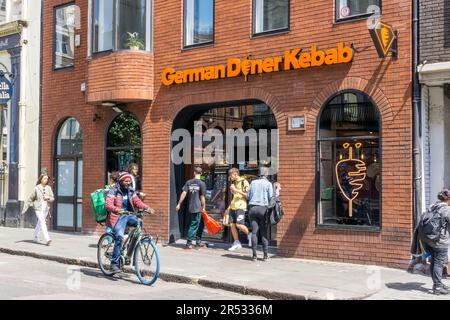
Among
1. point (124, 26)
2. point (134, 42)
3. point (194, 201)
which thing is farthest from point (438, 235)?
point (124, 26)

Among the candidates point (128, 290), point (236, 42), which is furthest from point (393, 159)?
point (128, 290)

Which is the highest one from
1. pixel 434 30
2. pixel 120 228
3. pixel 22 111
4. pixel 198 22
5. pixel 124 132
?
pixel 198 22

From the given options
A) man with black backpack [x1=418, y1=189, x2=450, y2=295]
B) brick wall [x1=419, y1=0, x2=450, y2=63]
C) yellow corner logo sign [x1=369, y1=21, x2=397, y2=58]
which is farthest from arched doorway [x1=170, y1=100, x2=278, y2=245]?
man with black backpack [x1=418, y1=189, x2=450, y2=295]

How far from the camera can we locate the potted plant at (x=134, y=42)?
14.5m

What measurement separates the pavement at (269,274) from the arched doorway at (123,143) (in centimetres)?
260

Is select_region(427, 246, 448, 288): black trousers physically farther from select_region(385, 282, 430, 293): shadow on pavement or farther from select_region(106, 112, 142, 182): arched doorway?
select_region(106, 112, 142, 182): arched doorway

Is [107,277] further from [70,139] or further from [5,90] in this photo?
→ [5,90]

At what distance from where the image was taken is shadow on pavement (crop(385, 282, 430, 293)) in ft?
30.1

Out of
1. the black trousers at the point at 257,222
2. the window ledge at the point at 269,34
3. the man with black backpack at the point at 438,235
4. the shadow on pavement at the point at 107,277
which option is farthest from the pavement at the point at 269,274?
the window ledge at the point at 269,34

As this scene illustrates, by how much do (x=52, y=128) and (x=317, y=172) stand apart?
28.5 feet

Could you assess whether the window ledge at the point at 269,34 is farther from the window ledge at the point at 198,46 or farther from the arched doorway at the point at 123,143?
the arched doorway at the point at 123,143

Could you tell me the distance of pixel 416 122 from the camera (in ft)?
34.5

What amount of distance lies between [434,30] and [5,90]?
13.0m

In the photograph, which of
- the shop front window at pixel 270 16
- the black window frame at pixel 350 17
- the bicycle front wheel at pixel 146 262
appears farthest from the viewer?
the shop front window at pixel 270 16
